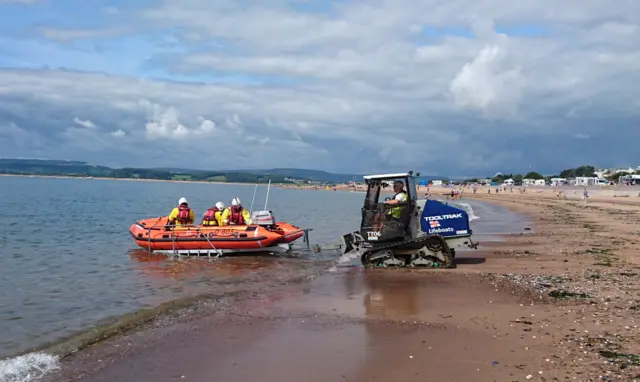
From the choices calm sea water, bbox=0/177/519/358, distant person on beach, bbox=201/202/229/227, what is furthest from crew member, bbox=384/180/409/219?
distant person on beach, bbox=201/202/229/227

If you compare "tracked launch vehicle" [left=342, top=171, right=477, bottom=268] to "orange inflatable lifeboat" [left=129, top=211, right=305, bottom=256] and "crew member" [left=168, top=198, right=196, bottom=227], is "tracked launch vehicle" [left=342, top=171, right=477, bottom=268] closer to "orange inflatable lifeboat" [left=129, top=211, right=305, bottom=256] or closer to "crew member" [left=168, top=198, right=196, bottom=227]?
"orange inflatable lifeboat" [left=129, top=211, right=305, bottom=256]

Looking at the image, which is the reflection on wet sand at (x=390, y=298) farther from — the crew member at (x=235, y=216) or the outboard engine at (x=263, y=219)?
the crew member at (x=235, y=216)

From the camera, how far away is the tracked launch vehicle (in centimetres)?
1320

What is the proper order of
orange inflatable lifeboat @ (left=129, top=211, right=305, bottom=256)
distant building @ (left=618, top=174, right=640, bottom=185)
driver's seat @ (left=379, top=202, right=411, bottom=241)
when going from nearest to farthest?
driver's seat @ (left=379, top=202, right=411, bottom=241)
orange inflatable lifeboat @ (left=129, top=211, right=305, bottom=256)
distant building @ (left=618, top=174, right=640, bottom=185)

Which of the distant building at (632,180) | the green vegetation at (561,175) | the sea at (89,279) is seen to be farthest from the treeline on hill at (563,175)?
the sea at (89,279)

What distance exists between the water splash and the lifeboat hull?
33.2 feet

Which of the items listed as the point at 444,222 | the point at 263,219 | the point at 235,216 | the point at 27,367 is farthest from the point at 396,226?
the point at 27,367

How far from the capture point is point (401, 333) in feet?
24.8

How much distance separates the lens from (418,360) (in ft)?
20.8

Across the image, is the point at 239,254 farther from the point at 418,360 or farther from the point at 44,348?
the point at 418,360

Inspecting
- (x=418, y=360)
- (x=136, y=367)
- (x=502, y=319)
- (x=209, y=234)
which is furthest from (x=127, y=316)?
(x=209, y=234)

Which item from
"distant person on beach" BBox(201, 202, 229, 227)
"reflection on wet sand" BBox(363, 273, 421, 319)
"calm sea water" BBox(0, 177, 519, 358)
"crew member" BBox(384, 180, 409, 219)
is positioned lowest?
"calm sea water" BBox(0, 177, 519, 358)

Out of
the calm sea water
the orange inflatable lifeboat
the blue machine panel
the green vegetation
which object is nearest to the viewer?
the calm sea water

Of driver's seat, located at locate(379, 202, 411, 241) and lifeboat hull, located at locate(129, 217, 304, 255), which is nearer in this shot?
driver's seat, located at locate(379, 202, 411, 241)
